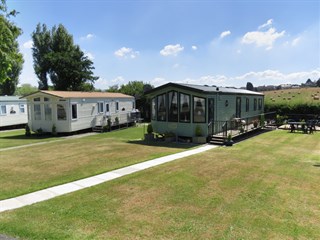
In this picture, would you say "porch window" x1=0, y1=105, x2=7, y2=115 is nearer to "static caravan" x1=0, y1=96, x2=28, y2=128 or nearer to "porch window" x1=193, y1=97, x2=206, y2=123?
"static caravan" x1=0, y1=96, x2=28, y2=128

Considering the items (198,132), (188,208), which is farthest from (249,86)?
(188,208)

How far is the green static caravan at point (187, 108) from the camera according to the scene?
14.3 meters

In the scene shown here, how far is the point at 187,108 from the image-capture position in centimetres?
1469

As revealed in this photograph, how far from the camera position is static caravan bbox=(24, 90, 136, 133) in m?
19.3

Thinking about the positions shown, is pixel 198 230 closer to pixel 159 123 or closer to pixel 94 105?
pixel 159 123

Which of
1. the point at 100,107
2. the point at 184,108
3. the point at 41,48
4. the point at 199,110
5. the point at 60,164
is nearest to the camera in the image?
the point at 60,164

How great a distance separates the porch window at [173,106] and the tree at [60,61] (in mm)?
23686

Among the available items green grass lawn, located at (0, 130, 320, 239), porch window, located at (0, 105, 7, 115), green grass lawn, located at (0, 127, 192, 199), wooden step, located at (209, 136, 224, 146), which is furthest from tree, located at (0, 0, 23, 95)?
porch window, located at (0, 105, 7, 115)

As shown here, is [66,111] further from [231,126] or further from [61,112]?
[231,126]

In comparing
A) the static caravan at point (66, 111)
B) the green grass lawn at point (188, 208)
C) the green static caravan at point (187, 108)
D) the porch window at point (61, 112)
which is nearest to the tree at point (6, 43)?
the green grass lawn at point (188, 208)

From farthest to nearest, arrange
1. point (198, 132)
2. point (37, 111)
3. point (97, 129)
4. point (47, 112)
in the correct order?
1. point (97, 129)
2. point (37, 111)
3. point (47, 112)
4. point (198, 132)

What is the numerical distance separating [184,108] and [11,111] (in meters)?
18.4

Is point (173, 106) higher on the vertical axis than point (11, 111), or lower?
higher

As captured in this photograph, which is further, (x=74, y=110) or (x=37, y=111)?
(x=37, y=111)
